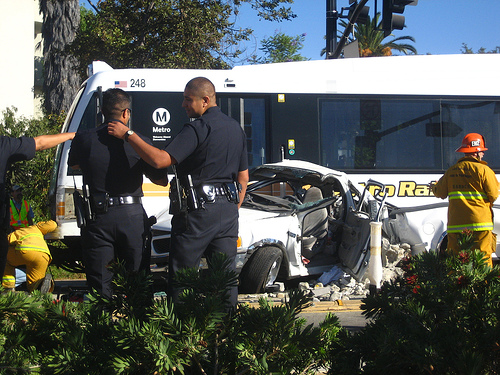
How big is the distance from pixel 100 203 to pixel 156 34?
34.7 feet

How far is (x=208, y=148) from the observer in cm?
359

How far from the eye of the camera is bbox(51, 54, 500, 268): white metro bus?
9102mm

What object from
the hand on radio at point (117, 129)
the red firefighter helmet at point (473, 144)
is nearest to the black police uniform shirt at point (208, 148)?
the hand on radio at point (117, 129)

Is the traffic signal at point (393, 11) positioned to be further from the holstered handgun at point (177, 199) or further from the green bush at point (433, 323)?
the green bush at point (433, 323)

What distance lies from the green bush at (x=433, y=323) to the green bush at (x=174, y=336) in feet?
0.51

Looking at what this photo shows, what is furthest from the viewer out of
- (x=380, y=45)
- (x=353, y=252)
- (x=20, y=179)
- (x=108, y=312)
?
(x=380, y=45)

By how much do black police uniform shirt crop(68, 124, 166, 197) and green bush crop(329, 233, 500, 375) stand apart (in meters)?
2.00

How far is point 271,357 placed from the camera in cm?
203

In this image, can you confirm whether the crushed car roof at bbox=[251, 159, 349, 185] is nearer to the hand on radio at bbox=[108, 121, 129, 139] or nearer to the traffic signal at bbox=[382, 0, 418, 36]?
the hand on radio at bbox=[108, 121, 129, 139]

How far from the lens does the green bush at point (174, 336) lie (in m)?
1.95

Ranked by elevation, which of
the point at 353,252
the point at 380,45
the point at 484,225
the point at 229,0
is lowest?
the point at 353,252

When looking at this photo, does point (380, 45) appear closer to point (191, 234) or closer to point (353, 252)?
point (353, 252)

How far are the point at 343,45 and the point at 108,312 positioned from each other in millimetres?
10770

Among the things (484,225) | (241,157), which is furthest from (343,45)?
(241,157)
